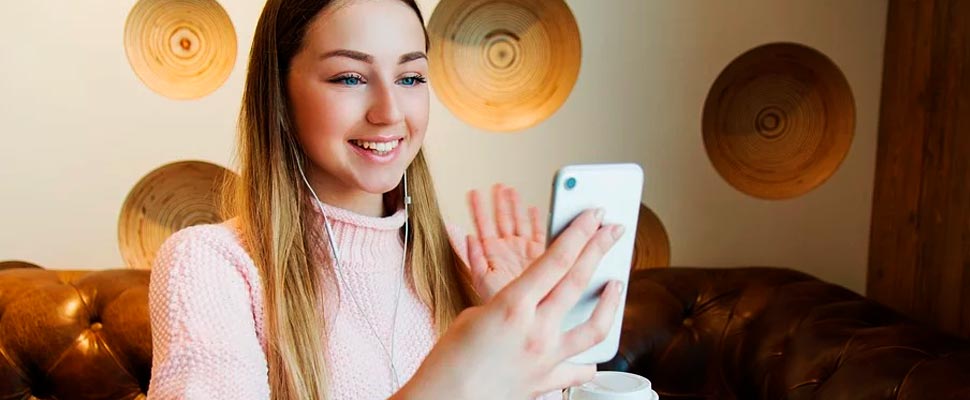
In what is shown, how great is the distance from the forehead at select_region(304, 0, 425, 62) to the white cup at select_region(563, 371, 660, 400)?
424mm

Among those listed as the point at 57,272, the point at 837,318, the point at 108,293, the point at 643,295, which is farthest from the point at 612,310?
the point at 57,272

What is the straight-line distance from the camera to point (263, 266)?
3.01 feet

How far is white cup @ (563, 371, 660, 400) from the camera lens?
0.85 metres

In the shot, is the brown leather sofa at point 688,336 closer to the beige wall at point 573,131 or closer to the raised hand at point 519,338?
the beige wall at point 573,131

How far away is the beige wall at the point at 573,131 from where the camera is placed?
1.70 m

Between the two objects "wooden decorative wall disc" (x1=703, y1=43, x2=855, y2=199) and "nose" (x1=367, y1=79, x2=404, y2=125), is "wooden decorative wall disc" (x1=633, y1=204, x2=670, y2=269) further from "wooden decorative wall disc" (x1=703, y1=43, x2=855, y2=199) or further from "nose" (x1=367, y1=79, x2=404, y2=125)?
"nose" (x1=367, y1=79, x2=404, y2=125)

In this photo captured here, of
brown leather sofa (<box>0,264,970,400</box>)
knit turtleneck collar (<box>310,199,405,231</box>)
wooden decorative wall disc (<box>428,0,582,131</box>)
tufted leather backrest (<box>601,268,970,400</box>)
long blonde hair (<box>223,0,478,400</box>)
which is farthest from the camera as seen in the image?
wooden decorative wall disc (<box>428,0,582,131</box>)

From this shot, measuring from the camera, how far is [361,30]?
90 centimetres

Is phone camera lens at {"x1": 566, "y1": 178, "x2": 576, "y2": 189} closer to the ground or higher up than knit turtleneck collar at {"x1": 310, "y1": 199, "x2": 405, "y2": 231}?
higher up

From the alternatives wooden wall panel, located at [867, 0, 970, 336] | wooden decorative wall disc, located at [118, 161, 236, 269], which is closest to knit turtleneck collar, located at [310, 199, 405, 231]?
wooden decorative wall disc, located at [118, 161, 236, 269]

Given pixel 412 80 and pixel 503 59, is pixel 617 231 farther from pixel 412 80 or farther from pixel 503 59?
pixel 503 59

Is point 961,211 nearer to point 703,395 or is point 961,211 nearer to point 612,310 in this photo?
point 703,395

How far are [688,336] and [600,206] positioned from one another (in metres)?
0.99

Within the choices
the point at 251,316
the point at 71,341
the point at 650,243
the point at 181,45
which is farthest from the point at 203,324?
the point at 650,243
